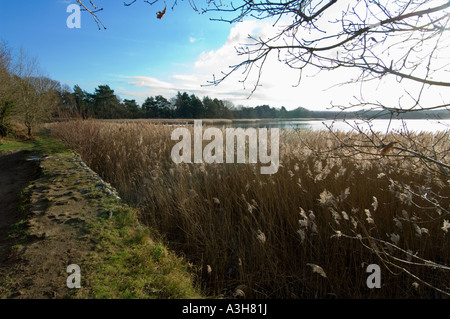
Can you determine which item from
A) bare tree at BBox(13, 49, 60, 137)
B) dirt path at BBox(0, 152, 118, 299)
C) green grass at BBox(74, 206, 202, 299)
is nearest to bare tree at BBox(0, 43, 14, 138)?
bare tree at BBox(13, 49, 60, 137)

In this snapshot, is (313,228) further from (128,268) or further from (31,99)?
(31,99)

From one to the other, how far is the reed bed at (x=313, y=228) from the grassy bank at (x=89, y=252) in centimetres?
53

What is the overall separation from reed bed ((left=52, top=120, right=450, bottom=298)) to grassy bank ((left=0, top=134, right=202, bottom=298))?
533 millimetres

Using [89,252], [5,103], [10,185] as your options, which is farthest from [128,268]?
[5,103]

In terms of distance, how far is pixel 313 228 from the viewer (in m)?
2.21

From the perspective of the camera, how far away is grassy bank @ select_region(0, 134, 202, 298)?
1.62 m

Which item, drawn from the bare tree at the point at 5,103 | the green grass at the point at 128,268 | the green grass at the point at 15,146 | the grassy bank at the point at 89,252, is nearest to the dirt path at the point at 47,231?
the grassy bank at the point at 89,252

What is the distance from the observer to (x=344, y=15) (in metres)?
1.59

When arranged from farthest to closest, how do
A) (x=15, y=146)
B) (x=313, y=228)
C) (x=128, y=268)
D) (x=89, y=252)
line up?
(x=15, y=146) < (x=313, y=228) < (x=89, y=252) < (x=128, y=268)

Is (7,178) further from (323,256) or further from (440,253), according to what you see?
(440,253)

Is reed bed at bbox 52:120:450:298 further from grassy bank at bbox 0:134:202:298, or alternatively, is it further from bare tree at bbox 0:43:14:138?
bare tree at bbox 0:43:14:138

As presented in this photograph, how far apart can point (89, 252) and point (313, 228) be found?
2.07 meters

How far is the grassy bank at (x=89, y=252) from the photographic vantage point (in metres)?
1.62

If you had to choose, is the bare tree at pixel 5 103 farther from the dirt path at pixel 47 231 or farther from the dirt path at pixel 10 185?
the dirt path at pixel 47 231
